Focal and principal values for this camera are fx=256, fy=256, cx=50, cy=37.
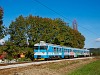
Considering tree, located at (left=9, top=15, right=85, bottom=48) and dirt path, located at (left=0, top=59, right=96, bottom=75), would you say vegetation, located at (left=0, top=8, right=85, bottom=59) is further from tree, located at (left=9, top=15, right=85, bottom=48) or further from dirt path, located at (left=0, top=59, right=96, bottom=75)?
dirt path, located at (left=0, top=59, right=96, bottom=75)

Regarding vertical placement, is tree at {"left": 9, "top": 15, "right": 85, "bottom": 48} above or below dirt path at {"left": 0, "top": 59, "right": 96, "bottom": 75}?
above

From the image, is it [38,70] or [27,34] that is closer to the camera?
[38,70]

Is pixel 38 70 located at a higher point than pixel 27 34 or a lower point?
lower

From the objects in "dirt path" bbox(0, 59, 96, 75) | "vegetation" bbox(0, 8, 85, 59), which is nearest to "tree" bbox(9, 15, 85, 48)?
"vegetation" bbox(0, 8, 85, 59)

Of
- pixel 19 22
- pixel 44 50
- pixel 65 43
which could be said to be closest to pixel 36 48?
pixel 44 50

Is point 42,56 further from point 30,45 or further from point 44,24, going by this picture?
point 44,24

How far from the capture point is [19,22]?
5794cm

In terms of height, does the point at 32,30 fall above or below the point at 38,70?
above

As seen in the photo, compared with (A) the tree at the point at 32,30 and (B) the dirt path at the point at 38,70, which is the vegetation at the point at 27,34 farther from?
(B) the dirt path at the point at 38,70

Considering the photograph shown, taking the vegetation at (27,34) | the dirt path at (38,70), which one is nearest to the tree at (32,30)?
the vegetation at (27,34)

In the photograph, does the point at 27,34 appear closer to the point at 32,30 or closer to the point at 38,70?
the point at 32,30

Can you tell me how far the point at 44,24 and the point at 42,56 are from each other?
2101 centimetres

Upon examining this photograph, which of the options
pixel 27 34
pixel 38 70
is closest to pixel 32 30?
pixel 27 34

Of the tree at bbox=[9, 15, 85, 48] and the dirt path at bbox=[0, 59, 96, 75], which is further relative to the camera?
the tree at bbox=[9, 15, 85, 48]
